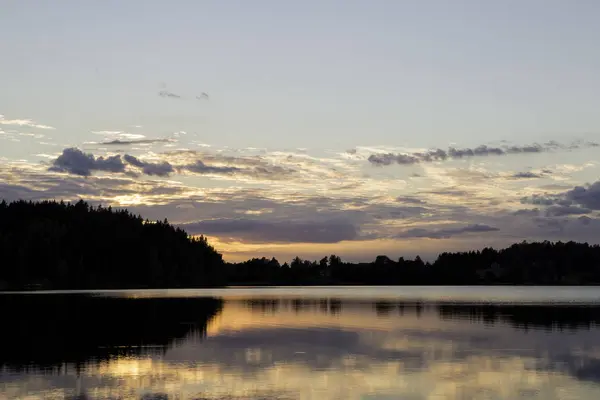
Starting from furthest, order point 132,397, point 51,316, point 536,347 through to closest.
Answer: point 51,316, point 536,347, point 132,397

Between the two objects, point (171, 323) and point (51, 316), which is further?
point (51, 316)

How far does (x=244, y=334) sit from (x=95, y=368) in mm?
26145

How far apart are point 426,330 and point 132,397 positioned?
1738 inches

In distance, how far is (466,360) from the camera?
48250 millimetres

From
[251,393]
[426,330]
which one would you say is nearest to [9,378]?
[251,393]

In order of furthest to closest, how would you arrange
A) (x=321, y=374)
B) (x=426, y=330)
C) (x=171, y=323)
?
(x=171, y=323) < (x=426, y=330) < (x=321, y=374)

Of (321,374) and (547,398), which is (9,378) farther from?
(547,398)

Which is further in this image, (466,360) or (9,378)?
(466,360)

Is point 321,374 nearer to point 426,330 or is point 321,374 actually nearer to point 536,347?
point 536,347

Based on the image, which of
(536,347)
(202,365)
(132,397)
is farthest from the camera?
(536,347)

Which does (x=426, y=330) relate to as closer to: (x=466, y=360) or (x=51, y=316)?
(x=466, y=360)

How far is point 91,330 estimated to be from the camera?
70562 mm

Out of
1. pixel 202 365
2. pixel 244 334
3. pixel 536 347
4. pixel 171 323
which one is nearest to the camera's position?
pixel 202 365

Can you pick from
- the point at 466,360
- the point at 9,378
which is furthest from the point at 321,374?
the point at 9,378
